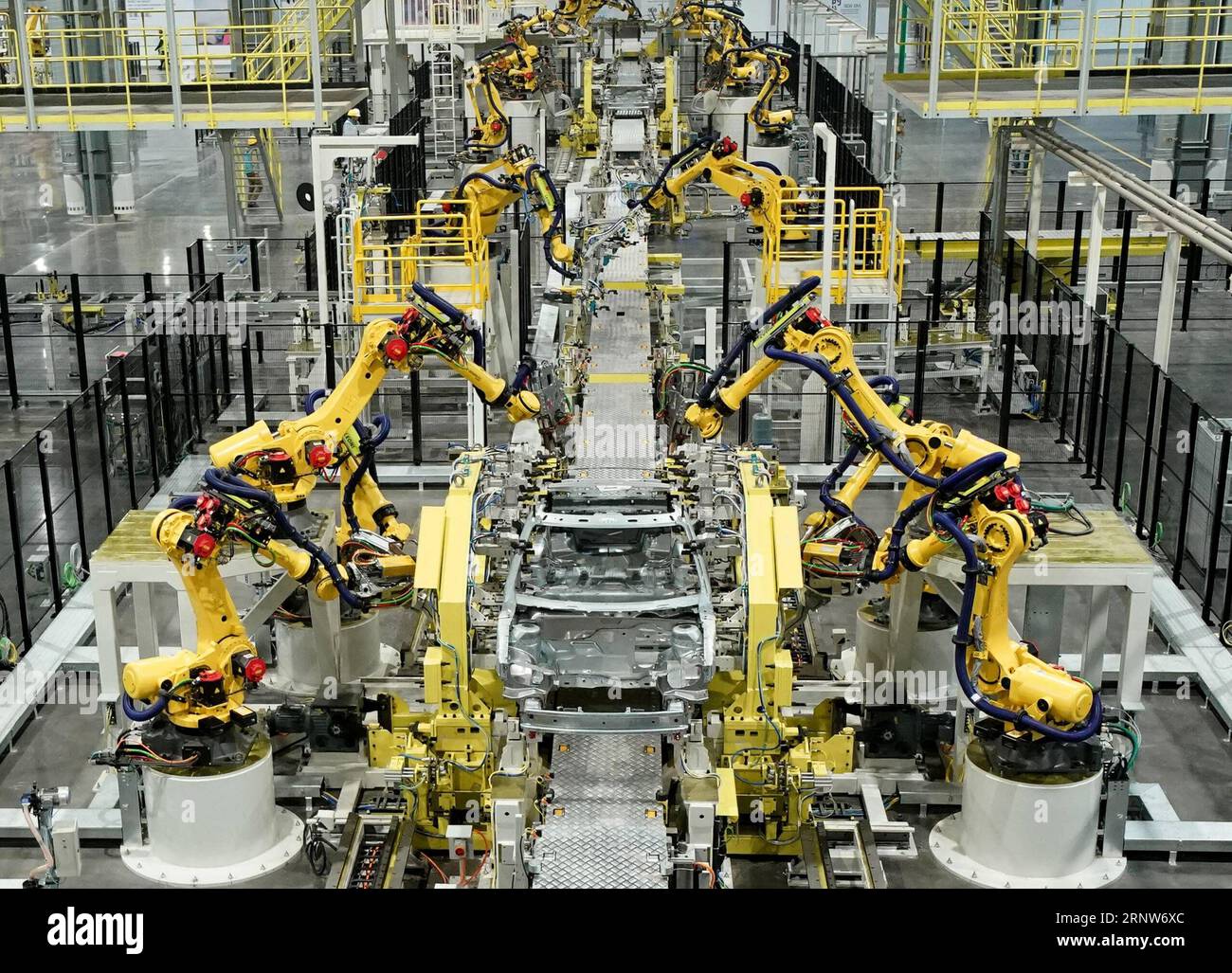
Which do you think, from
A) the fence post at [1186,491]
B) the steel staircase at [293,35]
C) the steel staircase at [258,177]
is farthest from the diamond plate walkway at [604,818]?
the steel staircase at [258,177]

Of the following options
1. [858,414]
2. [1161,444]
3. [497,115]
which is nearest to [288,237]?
[497,115]

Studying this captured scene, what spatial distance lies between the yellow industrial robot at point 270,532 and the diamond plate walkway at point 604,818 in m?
1.94

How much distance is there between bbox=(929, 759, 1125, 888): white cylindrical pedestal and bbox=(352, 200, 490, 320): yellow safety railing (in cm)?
791

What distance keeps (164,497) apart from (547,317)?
382 centimetres

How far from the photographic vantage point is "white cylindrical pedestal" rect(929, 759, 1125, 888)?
877 centimetres

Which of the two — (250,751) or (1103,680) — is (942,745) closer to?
(1103,680)

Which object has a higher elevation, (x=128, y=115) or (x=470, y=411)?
(x=128, y=115)

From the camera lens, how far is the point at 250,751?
357 inches

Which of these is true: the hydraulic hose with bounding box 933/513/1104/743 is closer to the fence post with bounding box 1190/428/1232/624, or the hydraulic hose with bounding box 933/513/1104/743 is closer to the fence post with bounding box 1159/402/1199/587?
the fence post with bounding box 1190/428/1232/624

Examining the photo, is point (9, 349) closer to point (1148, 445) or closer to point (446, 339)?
point (446, 339)

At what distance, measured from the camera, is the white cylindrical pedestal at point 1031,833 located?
28.8 feet

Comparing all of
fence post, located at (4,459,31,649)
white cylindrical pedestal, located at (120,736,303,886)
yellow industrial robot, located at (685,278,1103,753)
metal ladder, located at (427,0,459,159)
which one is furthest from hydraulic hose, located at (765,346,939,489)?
metal ladder, located at (427,0,459,159)
